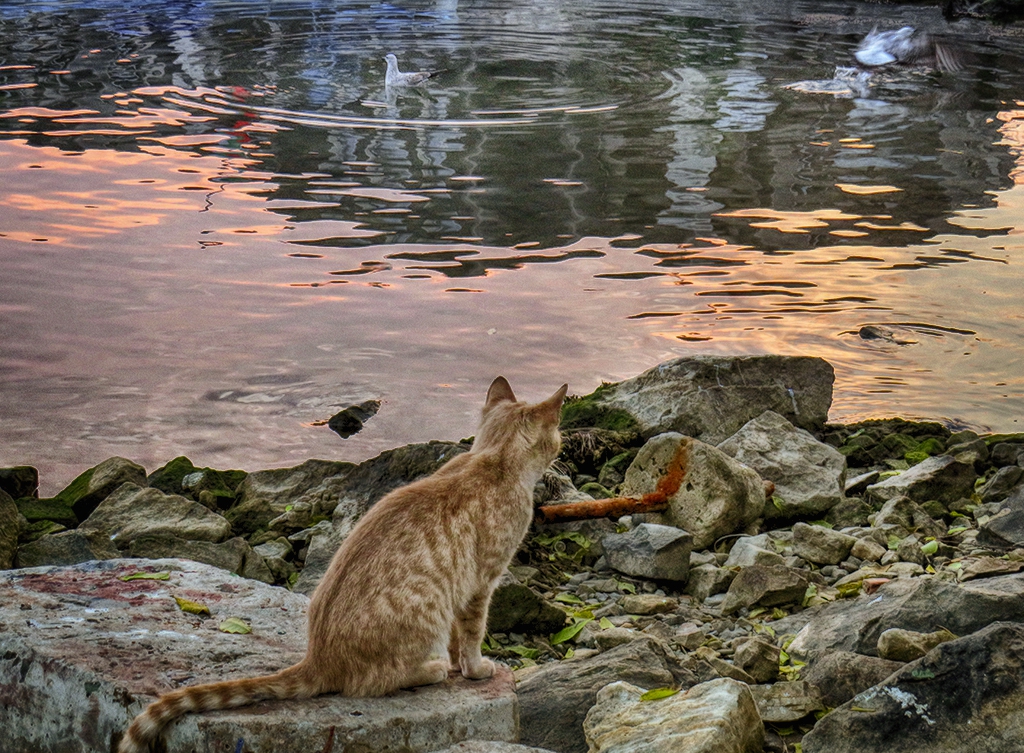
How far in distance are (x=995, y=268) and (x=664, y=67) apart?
12979 mm

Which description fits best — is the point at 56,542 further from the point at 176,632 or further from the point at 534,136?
the point at 534,136

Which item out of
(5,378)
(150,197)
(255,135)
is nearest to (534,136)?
(255,135)

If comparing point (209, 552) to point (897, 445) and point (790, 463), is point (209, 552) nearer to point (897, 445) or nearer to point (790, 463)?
point (790, 463)

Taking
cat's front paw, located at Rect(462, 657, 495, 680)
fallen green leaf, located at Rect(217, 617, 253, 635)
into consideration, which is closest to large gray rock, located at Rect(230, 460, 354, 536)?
fallen green leaf, located at Rect(217, 617, 253, 635)

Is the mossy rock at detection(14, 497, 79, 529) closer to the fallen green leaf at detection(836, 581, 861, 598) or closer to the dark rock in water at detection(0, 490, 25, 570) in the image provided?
the dark rock in water at detection(0, 490, 25, 570)

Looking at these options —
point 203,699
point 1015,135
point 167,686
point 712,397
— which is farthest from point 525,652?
point 1015,135

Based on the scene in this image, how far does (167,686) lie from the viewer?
3879 mm

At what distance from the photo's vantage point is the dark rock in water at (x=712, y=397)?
8.39 metres

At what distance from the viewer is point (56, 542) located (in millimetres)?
6141

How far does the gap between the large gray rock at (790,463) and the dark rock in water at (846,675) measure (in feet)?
8.52

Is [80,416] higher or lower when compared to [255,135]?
lower

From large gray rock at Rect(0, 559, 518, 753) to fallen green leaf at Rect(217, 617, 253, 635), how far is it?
0.08ft

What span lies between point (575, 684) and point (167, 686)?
1.65m

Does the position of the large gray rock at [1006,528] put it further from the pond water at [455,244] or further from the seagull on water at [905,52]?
the seagull on water at [905,52]
